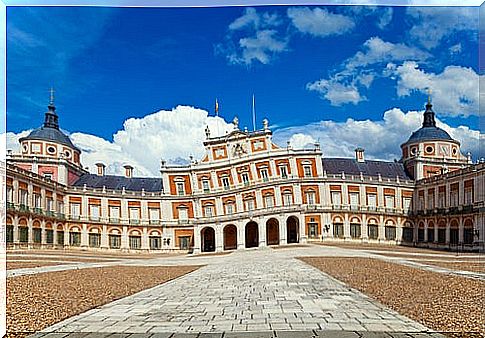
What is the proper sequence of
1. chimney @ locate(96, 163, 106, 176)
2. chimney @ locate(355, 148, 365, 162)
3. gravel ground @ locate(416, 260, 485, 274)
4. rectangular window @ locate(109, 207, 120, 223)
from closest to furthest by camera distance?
gravel ground @ locate(416, 260, 485, 274) → chimney @ locate(355, 148, 365, 162) → chimney @ locate(96, 163, 106, 176) → rectangular window @ locate(109, 207, 120, 223)

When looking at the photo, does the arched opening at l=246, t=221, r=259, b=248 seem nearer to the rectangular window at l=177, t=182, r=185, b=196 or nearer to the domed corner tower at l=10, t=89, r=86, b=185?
the rectangular window at l=177, t=182, r=185, b=196

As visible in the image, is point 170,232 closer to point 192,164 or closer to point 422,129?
point 192,164

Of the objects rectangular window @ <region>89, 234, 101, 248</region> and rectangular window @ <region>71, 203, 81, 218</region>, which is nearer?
rectangular window @ <region>89, 234, 101, 248</region>

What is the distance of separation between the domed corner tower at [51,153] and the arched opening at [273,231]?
877 cm

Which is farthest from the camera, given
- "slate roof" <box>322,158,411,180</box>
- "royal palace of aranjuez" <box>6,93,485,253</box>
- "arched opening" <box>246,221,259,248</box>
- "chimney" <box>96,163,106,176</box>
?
"arched opening" <box>246,221,259,248</box>

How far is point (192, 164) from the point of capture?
1384 cm

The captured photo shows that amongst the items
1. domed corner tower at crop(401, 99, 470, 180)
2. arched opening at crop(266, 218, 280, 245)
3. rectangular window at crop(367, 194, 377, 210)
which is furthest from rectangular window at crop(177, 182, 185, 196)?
domed corner tower at crop(401, 99, 470, 180)

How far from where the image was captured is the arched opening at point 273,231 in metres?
19.8

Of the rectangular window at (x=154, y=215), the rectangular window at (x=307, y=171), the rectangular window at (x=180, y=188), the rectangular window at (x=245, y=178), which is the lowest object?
the rectangular window at (x=154, y=215)

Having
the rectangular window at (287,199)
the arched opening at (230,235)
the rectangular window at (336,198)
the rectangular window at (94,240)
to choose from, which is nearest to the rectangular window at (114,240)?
the rectangular window at (94,240)

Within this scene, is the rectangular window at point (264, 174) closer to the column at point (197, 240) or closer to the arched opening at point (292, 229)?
the arched opening at point (292, 229)

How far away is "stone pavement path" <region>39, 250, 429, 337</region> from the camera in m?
4.80

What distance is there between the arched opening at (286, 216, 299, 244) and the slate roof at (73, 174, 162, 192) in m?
5.81

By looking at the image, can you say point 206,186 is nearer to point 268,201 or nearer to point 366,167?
point 268,201
